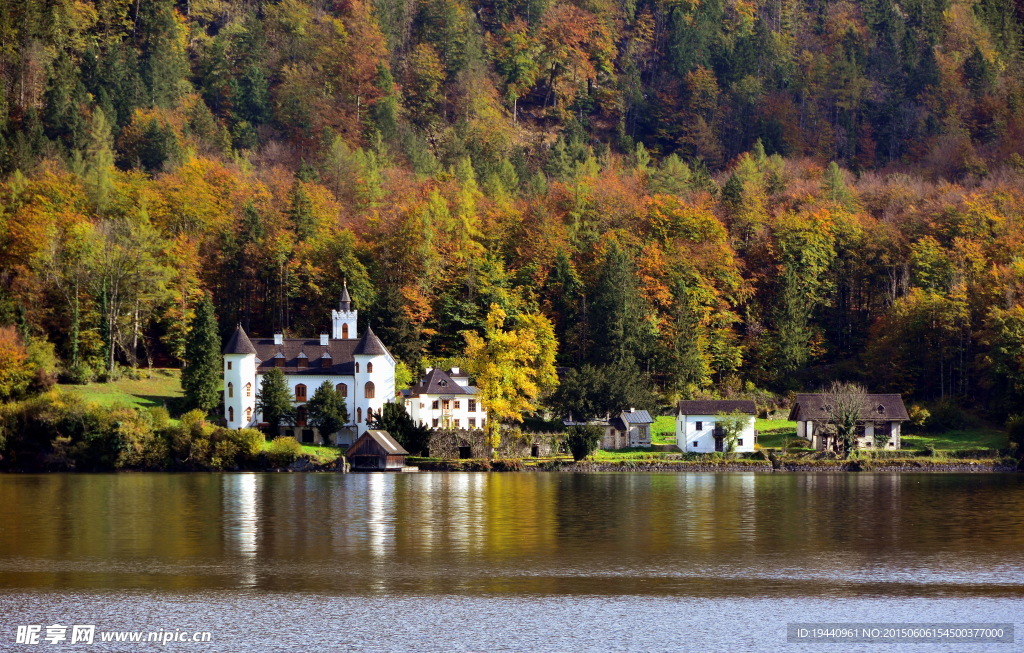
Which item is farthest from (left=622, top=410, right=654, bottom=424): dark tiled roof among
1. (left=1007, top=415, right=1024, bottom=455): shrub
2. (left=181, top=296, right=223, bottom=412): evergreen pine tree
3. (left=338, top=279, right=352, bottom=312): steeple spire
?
(left=181, top=296, right=223, bottom=412): evergreen pine tree

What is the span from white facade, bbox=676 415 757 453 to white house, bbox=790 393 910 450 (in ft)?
12.7

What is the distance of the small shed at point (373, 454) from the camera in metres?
84.8

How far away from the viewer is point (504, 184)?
434ft

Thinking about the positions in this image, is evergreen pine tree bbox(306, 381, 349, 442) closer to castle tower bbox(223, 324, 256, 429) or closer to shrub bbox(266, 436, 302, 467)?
castle tower bbox(223, 324, 256, 429)

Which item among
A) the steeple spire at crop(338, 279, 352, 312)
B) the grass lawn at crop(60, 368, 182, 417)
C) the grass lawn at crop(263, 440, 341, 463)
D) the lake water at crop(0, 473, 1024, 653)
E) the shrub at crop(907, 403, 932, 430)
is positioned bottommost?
the lake water at crop(0, 473, 1024, 653)

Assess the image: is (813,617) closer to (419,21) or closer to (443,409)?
(443,409)

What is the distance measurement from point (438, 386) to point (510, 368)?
5787 millimetres

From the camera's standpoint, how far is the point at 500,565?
42.4 meters

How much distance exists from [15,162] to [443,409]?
49.0 metres

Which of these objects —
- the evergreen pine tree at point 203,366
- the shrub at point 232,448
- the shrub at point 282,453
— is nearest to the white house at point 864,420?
the shrub at point 282,453

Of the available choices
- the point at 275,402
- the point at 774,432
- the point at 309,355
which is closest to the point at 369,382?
the point at 309,355

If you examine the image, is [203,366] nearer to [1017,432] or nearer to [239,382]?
[239,382]

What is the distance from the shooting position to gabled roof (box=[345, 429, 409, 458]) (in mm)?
84750

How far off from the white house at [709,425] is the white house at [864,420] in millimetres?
3745
